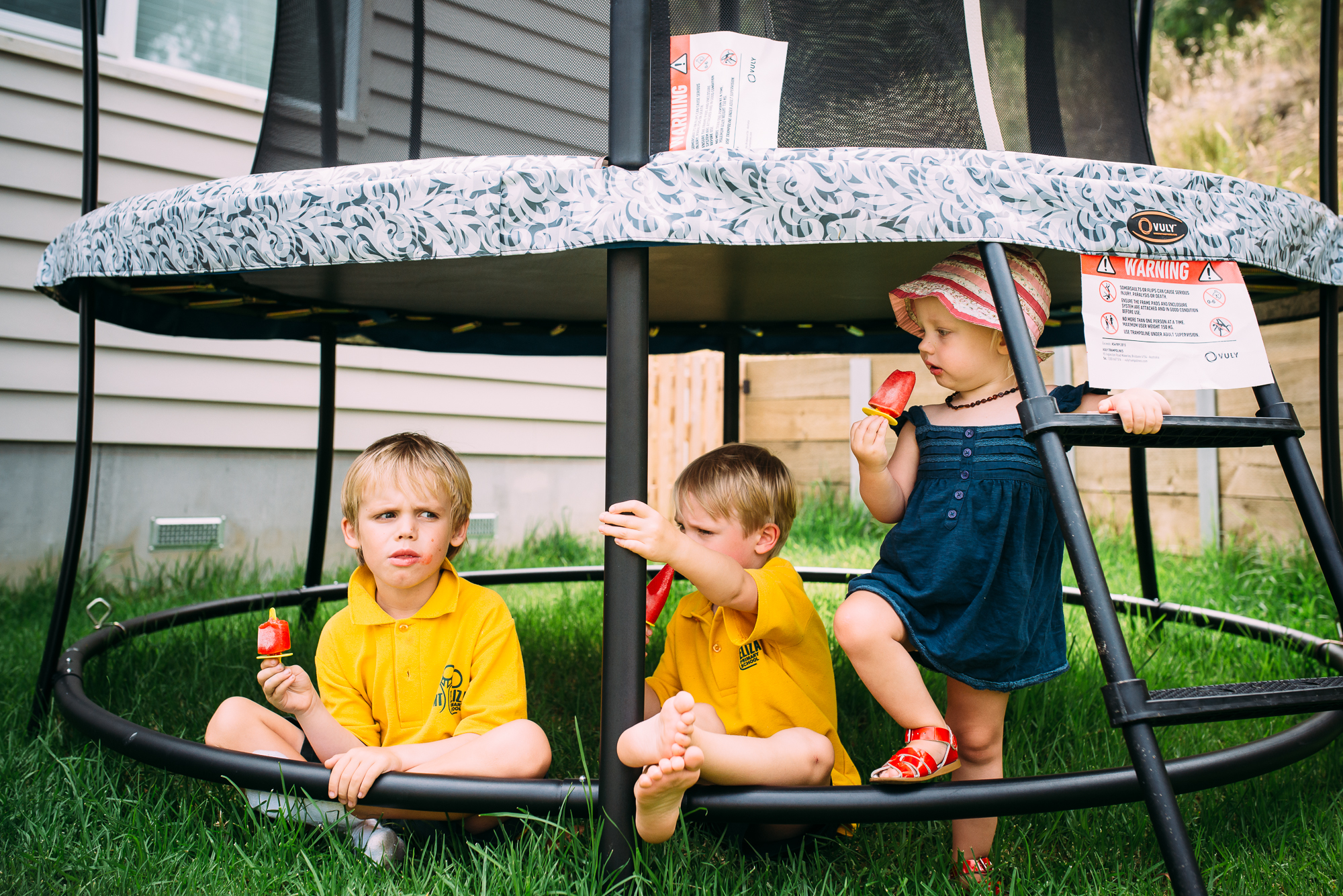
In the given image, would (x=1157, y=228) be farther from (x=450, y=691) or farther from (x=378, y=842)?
(x=378, y=842)

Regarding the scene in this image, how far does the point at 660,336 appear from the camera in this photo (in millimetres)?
2467

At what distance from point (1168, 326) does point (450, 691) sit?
1.04 m

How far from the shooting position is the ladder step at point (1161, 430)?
0.96 meters

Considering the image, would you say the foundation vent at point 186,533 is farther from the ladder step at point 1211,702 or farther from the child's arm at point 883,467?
the ladder step at point 1211,702

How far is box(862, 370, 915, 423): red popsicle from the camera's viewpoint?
3.95 ft

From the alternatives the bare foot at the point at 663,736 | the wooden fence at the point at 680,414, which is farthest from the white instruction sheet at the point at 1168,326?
the wooden fence at the point at 680,414

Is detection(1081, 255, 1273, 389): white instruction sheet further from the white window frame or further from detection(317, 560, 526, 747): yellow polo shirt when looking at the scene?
the white window frame

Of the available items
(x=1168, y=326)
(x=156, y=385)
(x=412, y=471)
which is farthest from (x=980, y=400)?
(x=156, y=385)

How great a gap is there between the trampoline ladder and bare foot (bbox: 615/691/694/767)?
421 millimetres

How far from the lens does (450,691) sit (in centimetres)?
128

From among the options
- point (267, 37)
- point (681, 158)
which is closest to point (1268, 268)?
point (681, 158)

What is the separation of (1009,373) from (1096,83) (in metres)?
0.57

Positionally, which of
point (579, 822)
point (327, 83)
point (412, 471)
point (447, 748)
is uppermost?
point (327, 83)

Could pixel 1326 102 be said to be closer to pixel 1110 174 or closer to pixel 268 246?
pixel 1110 174
